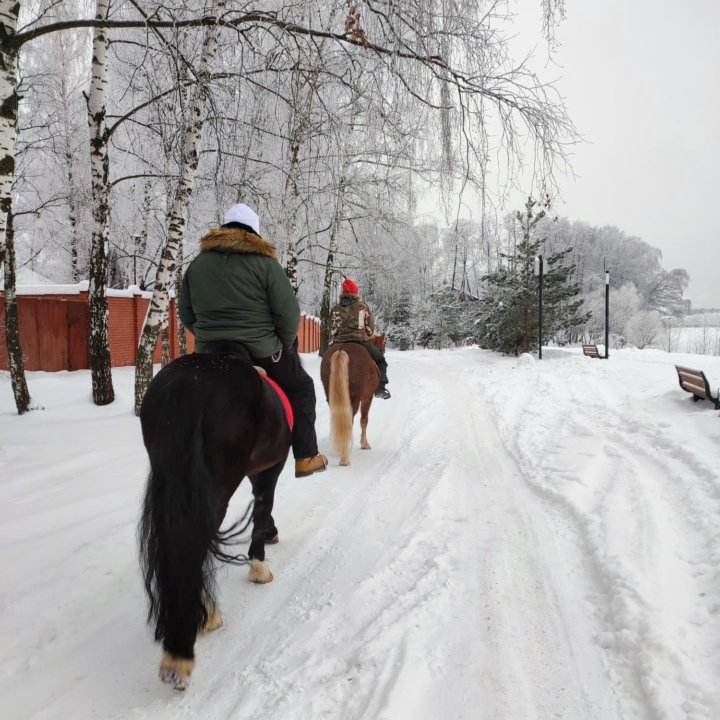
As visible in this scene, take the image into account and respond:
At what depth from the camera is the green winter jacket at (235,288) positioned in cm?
265

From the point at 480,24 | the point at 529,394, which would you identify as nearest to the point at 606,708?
the point at 480,24

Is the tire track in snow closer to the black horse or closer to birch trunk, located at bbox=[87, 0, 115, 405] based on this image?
the black horse

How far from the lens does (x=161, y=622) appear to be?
1.97 metres

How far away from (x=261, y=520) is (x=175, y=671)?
1.12 m

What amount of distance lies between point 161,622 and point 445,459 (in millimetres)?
3998

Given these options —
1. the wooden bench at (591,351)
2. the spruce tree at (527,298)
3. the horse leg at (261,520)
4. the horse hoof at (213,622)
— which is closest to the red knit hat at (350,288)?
the horse leg at (261,520)

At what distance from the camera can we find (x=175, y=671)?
1940 mm

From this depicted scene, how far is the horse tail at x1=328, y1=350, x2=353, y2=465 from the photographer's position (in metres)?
5.36

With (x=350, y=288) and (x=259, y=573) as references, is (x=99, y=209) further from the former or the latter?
(x=259, y=573)

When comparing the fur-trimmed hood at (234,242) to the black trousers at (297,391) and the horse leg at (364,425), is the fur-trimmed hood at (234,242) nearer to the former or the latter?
the black trousers at (297,391)

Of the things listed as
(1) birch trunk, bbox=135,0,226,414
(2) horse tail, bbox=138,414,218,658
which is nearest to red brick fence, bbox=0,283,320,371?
(1) birch trunk, bbox=135,0,226,414

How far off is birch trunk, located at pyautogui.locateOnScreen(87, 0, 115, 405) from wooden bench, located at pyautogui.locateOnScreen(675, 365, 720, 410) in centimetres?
954

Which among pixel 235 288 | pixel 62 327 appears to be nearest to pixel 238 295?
pixel 235 288

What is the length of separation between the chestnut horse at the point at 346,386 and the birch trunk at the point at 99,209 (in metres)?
4.54
